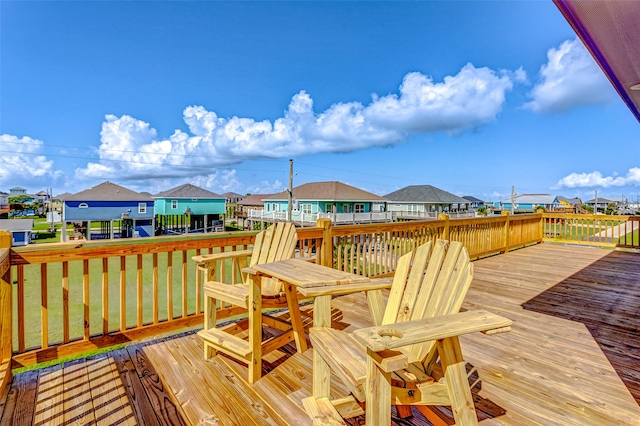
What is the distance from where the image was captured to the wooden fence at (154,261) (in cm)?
215

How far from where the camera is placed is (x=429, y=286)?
1535mm

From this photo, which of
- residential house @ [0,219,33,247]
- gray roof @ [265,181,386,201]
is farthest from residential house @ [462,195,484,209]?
residential house @ [0,219,33,247]

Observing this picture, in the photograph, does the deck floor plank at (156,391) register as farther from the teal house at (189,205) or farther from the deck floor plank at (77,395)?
the teal house at (189,205)

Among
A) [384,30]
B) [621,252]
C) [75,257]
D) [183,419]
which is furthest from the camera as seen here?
[384,30]

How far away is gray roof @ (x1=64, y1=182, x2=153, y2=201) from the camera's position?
2167 centimetres

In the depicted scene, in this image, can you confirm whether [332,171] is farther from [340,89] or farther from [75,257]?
[75,257]

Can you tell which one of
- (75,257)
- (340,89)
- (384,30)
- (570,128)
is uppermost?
(340,89)

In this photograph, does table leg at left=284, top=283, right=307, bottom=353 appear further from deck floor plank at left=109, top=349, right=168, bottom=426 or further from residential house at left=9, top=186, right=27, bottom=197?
residential house at left=9, top=186, right=27, bottom=197

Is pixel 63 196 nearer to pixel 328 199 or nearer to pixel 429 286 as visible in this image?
pixel 328 199

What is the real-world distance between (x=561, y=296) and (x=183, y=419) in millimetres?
4434

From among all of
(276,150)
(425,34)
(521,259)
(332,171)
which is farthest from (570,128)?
(276,150)

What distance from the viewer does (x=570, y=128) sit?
63.9 ft

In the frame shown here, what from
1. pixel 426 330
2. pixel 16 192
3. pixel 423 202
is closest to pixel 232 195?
pixel 16 192

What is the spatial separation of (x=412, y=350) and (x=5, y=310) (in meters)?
2.54
